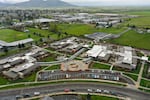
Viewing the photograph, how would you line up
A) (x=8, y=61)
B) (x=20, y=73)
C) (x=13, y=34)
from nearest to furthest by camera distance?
(x=20, y=73)
(x=8, y=61)
(x=13, y=34)

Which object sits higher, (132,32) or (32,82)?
(132,32)

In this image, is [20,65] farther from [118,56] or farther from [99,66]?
[118,56]

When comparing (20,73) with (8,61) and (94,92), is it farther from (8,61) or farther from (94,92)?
(94,92)

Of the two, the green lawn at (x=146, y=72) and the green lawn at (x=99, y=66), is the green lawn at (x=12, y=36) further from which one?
the green lawn at (x=146, y=72)

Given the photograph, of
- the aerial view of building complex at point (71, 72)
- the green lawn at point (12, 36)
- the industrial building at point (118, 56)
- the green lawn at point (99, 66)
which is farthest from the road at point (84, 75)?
the green lawn at point (12, 36)

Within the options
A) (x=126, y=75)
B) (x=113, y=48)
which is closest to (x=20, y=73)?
(x=126, y=75)

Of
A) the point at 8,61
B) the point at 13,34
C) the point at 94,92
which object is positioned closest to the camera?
the point at 94,92
